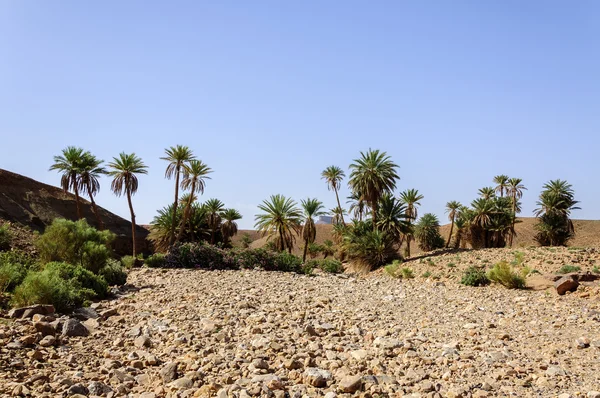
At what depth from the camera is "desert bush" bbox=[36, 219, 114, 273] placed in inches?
695

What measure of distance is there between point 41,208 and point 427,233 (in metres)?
39.1

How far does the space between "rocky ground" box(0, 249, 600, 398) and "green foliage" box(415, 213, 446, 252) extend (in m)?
41.0

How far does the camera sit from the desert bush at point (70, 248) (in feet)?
57.9

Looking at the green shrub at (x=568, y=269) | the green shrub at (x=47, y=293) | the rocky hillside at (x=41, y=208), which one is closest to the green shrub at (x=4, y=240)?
the rocky hillside at (x=41, y=208)

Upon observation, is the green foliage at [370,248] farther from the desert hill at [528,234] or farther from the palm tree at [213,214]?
the desert hill at [528,234]

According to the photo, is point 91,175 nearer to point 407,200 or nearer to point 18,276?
point 18,276

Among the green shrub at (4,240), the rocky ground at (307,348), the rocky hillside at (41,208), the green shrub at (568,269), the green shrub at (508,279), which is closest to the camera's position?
the rocky ground at (307,348)

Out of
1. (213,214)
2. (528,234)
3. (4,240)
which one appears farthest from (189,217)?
(528,234)

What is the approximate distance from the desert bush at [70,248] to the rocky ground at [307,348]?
16.5 feet

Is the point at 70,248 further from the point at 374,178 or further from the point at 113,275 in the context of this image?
the point at 374,178

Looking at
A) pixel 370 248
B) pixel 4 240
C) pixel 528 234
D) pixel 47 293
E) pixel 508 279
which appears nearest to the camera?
pixel 47 293

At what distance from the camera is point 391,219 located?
34.5 m

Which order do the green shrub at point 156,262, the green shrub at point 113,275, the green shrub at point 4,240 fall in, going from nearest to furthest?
the green shrub at point 113,275 → the green shrub at point 4,240 → the green shrub at point 156,262

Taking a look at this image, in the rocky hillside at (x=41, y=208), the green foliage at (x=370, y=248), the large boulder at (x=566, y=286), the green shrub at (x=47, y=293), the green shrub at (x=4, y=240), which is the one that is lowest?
the green shrub at (x=47, y=293)
